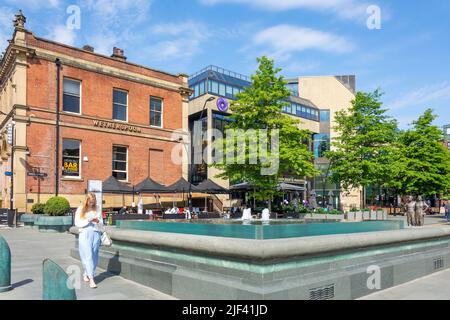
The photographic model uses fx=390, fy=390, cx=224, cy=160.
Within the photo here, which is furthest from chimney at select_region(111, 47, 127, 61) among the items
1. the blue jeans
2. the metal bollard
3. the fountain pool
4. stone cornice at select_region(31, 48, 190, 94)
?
the metal bollard

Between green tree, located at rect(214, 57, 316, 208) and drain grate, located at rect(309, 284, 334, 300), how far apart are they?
60.0ft

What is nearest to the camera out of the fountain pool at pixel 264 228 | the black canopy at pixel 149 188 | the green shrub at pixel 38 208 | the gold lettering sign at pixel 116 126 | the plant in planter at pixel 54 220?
the fountain pool at pixel 264 228

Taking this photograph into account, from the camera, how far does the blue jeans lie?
7160 millimetres

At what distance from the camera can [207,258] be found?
19.7ft

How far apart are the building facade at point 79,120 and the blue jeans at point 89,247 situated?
66.8 feet

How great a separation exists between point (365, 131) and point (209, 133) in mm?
15344

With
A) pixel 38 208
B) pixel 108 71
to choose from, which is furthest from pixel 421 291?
pixel 108 71

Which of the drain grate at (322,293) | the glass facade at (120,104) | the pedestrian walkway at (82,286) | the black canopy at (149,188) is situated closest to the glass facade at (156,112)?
the glass facade at (120,104)

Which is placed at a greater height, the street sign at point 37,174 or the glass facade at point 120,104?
the glass facade at point 120,104

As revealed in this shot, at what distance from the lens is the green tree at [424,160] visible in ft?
123

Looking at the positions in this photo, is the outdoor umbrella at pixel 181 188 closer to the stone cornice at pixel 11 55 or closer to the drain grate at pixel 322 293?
the stone cornice at pixel 11 55

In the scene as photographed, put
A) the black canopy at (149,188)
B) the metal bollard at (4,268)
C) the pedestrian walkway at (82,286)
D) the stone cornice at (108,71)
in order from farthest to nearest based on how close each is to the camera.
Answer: the stone cornice at (108,71)
the black canopy at (149,188)
the metal bollard at (4,268)
the pedestrian walkway at (82,286)

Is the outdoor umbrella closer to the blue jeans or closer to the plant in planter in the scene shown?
the plant in planter
